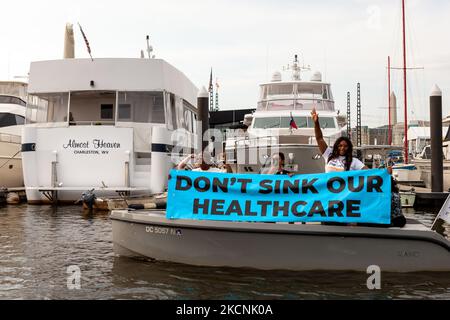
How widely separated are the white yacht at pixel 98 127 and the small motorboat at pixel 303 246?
9620 millimetres

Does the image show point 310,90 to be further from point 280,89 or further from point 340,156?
point 340,156

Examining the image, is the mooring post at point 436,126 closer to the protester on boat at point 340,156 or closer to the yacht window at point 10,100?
the protester on boat at point 340,156

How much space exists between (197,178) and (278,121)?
1290cm

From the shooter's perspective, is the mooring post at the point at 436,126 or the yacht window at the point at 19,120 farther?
the yacht window at the point at 19,120

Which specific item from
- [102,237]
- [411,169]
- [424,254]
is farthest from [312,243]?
[411,169]

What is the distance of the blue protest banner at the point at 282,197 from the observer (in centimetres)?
690

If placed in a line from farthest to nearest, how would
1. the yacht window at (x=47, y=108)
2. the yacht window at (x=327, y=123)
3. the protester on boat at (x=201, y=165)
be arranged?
1. the yacht window at (x=327, y=123)
2. the yacht window at (x=47, y=108)
3. the protester on boat at (x=201, y=165)

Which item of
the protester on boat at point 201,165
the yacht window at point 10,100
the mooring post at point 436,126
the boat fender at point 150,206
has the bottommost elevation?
the boat fender at point 150,206

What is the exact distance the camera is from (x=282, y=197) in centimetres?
713

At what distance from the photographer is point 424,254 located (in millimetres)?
6867

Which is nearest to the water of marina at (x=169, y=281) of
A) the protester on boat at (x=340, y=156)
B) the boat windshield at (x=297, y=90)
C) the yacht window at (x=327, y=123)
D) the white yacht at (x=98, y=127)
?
the protester on boat at (x=340, y=156)

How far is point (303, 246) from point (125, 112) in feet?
41.9

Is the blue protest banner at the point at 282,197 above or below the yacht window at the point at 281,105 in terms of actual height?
below

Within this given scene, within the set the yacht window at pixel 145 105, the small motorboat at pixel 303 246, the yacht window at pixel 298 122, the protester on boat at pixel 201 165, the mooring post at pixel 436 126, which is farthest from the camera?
the yacht window at pixel 298 122
